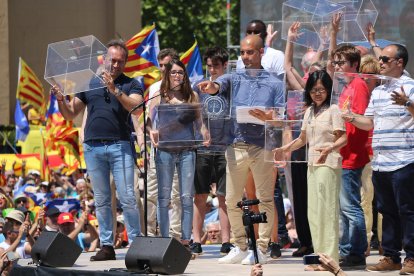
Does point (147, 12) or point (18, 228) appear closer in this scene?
point (18, 228)

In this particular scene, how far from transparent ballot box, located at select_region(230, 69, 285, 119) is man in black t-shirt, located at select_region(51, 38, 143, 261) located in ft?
3.38

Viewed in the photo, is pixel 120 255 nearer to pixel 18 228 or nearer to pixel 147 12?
pixel 18 228

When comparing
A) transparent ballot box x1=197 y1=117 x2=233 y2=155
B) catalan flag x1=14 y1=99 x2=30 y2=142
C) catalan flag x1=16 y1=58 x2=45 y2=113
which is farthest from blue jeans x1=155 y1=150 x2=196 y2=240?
catalan flag x1=14 y1=99 x2=30 y2=142

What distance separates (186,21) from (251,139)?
37148 millimetres

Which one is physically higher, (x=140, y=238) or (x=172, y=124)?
(x=172, y=124)

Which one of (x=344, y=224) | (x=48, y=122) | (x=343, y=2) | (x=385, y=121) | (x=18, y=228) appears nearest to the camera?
(x=385, y=121)

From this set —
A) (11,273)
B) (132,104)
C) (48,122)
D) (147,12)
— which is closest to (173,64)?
(132,104)

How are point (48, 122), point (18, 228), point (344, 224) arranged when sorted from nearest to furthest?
point (344, 224)
point (18, 228)
point (48, 122)

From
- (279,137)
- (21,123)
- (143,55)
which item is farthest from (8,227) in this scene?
(21,123)

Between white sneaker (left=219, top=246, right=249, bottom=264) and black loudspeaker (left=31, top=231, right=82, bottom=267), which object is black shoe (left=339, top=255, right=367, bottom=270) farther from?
black loudspeaker (left=31, top=231, right=82, bottom=267)

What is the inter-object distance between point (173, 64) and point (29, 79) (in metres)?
15.5

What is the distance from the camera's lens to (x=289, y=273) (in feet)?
32.4

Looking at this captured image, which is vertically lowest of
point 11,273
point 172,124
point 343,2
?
point 11,273

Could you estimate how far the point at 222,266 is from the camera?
10.7 meters
